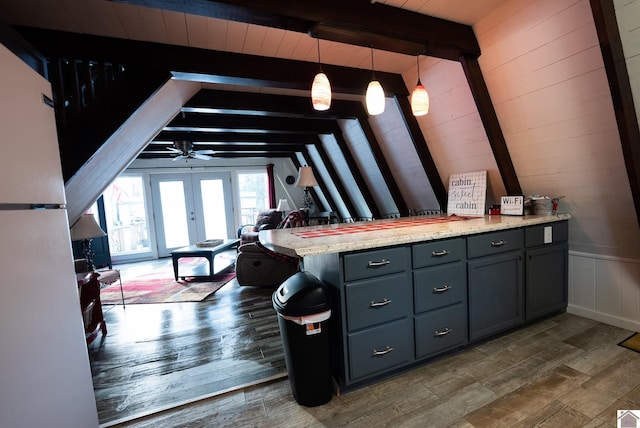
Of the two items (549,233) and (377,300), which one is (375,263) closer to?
(377,300)

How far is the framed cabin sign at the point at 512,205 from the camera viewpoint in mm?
2475

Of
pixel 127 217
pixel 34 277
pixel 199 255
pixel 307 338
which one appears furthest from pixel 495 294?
pixel 127 217

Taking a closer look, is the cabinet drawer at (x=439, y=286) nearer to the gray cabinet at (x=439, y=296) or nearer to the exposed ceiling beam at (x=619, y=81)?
the gray cabinet at (x=439, y=296)

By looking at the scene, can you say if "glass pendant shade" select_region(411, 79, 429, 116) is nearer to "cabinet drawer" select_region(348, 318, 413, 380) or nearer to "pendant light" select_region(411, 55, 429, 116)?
"pendant light" select_region(411, 55, 429, 116)

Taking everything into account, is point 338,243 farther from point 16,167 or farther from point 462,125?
point 462,125

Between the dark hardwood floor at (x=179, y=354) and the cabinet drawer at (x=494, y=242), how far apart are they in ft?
5.33

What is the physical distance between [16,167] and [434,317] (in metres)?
2.27

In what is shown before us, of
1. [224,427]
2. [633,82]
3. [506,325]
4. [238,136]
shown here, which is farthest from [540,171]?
[238,136]

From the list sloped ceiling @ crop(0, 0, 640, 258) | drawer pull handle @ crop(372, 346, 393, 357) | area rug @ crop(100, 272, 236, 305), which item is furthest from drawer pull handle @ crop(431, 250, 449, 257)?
area rug @ crop(100, 272, 236, 305)

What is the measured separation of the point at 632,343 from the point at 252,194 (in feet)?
22.5

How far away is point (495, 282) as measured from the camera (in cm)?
210

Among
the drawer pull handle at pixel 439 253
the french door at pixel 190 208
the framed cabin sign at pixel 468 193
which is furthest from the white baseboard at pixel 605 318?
the french door at pixel 190 208

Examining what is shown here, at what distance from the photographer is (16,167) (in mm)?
1047

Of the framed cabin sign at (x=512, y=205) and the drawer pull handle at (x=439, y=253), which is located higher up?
the framed cabin sign at (x=512, y=205)
